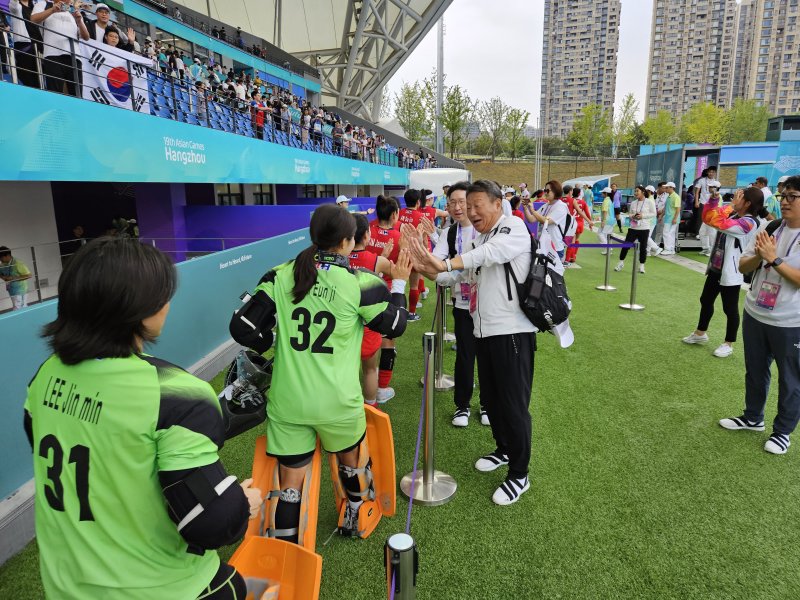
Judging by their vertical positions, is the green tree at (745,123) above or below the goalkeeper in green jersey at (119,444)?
above

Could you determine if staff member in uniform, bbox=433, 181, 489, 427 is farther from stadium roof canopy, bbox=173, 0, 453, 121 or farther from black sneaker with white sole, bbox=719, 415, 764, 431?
stadium roof canopy, bbox=173, 0, 453, 121

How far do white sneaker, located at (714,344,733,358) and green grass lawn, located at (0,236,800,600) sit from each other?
38cm

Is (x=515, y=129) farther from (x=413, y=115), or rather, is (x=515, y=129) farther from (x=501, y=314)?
(x=501, y=314)

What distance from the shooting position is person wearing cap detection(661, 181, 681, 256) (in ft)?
42.5

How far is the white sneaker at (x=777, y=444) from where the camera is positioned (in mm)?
3678

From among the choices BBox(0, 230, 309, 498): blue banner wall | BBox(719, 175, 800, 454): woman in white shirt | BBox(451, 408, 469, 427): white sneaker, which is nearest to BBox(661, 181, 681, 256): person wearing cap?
BBox(0, 230, 309, 498): blue banner wall

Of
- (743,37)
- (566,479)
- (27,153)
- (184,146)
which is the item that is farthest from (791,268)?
(743,37)

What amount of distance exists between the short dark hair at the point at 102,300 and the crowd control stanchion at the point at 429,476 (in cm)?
199

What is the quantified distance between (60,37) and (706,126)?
56079 millimetres

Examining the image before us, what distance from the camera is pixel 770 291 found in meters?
3.55

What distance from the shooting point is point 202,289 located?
528 centimetres

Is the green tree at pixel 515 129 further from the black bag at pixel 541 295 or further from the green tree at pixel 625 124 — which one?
the black bag at pixel 541 295

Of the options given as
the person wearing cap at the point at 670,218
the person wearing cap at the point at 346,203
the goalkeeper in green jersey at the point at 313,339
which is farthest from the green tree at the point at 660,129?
the goalkeeper in green jersey at the point at 313,339

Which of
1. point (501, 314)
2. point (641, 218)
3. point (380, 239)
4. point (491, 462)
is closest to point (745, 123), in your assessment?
point (641, 218)
